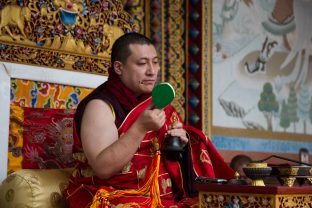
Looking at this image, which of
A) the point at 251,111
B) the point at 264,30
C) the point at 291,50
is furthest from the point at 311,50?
the point at 251,111

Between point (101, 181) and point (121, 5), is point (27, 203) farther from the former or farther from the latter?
point (121, 5)

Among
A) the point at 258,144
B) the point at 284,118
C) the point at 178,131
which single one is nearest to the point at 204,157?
the point at 178,131

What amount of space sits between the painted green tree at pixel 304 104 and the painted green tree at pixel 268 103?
1.11 feet

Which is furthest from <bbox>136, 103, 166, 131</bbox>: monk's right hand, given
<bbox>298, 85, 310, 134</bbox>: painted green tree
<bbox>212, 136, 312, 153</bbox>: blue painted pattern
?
<bbox>298, 85, 310, 134</bbox>: painted green tree

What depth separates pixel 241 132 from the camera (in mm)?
4699

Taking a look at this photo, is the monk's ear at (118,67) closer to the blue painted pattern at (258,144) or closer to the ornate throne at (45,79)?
the ornate throne at (45,79)

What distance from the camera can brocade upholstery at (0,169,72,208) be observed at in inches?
105

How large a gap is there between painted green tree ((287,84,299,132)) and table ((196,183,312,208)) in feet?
9.70

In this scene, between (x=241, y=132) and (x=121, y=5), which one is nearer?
(x=121, y=5)

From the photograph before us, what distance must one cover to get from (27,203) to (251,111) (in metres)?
2.54

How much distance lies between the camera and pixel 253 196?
6.91 feet

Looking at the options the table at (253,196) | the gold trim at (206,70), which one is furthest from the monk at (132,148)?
the gold trim at (206,70)

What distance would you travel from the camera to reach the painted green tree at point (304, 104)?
205 inches

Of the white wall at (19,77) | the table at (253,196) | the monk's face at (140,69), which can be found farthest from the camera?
the white wall at (19,77)
